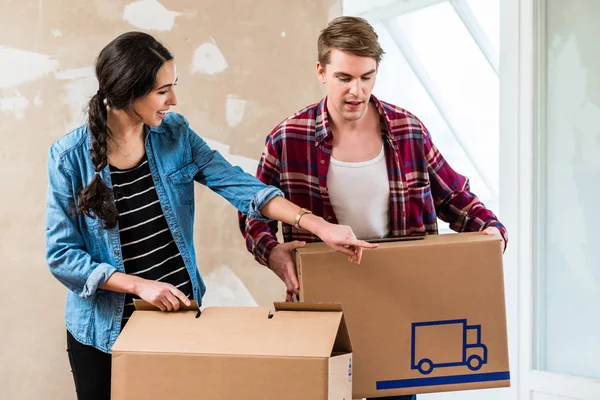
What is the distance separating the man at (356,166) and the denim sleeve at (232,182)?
113 mm

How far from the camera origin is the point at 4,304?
213 cm

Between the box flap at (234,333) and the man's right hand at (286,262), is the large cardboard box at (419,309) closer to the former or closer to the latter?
the man's right hand at (286,262)

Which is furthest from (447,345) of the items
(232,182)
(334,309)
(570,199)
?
(570,199)

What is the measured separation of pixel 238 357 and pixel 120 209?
1.62ft

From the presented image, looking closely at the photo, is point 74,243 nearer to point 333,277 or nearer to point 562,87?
point 333,277

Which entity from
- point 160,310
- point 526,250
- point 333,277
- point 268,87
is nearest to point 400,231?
point 333,277

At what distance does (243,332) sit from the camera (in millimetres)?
1195

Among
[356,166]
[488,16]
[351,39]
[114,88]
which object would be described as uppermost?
[488,16]

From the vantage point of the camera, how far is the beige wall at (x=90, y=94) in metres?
2.14

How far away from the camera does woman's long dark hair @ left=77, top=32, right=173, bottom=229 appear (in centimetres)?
142

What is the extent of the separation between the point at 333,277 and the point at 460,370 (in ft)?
1.07

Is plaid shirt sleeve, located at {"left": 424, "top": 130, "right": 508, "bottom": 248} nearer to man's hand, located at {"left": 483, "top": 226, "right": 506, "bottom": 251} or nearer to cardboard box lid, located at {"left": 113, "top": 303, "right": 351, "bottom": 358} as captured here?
man's hand, located at {"left": 483, "top": 226, "right": 506, "bottom": 251}

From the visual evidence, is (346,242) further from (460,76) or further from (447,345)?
(460,76)

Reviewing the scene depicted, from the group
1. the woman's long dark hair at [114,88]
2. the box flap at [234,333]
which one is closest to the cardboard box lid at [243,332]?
the box flap at [234,333]
